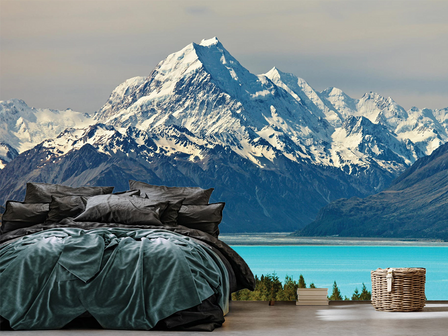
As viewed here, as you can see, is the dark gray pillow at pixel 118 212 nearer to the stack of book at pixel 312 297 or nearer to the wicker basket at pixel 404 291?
the stack of book at pixel 312 297

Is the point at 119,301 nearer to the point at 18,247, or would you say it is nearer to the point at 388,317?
the point at 18,247

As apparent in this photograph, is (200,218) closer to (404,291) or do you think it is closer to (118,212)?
(118,212)

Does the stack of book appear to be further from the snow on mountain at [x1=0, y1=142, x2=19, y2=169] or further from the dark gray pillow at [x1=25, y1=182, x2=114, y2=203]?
the snow on mountain at [x1=0, y1=142, x2=19, y2=169]

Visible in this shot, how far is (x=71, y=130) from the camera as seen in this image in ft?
528

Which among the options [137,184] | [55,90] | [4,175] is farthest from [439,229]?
Answer: [4,175]

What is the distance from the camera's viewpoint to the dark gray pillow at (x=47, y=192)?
6.63 metres

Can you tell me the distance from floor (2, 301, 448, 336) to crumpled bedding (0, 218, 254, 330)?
0.45 ft

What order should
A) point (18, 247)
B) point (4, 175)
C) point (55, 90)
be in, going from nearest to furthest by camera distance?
point (18, 247), point (55, 90), point (4, 175)

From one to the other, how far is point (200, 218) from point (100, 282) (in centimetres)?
235

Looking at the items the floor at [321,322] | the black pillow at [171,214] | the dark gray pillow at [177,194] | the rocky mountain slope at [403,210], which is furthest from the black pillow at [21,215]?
the rocky mountain slope at [403,210]

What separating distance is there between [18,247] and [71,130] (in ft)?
532

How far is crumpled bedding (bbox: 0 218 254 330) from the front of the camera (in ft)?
13.8

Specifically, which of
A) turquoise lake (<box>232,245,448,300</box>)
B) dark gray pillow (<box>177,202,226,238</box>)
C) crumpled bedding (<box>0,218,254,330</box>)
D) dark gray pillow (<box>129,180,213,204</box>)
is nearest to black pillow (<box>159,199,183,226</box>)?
dark gray pillow (<box>177,202,226,238</box>)

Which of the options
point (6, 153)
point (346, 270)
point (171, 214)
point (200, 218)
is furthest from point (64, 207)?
point (6, 153)
